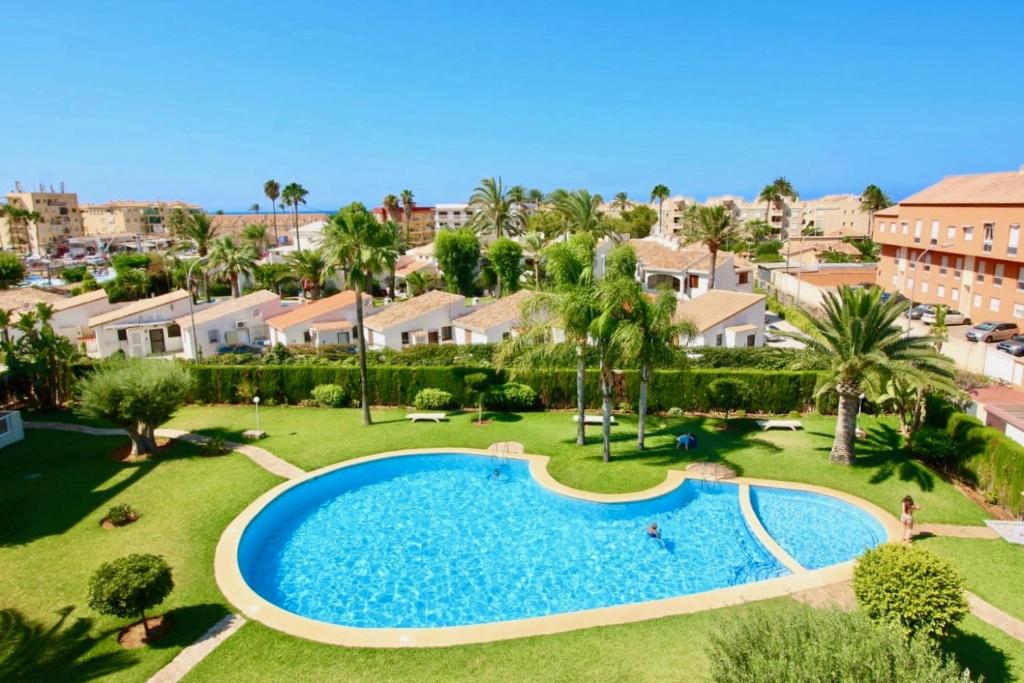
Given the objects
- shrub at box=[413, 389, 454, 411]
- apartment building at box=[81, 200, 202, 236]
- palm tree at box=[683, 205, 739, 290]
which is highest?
apartment building at box=[81, 200, 202, 236]

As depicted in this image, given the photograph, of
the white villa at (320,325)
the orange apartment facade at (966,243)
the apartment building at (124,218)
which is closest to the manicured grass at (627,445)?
the white villa at (320,325)

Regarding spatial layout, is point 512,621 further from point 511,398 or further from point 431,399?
point 431,399

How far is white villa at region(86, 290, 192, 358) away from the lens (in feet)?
148

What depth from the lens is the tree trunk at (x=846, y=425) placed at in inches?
885

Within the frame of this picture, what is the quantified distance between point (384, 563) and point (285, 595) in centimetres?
279

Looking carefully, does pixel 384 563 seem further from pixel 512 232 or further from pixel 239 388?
pixel 512 232

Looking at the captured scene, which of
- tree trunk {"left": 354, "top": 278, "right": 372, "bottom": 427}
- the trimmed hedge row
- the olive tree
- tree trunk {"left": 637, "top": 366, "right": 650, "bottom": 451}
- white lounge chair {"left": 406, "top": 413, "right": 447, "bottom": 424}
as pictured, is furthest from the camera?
white lounge chair {"left": 406, "top": 413, "right": 447, "bottom": 424}

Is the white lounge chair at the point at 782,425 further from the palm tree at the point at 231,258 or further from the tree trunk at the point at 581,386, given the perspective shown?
the palm tree at the point at 231,258

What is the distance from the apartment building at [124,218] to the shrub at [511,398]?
16563 centimetres

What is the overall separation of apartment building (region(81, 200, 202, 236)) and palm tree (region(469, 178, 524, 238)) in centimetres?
13139

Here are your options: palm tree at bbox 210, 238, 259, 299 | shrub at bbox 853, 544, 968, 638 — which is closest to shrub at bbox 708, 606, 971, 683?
shrub at bbox 853, 544, 968, 638

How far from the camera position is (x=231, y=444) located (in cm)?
2650

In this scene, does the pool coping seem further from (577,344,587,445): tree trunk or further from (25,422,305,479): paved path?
(577,344,587,445): tree trunk

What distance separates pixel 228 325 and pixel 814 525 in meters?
41.4
